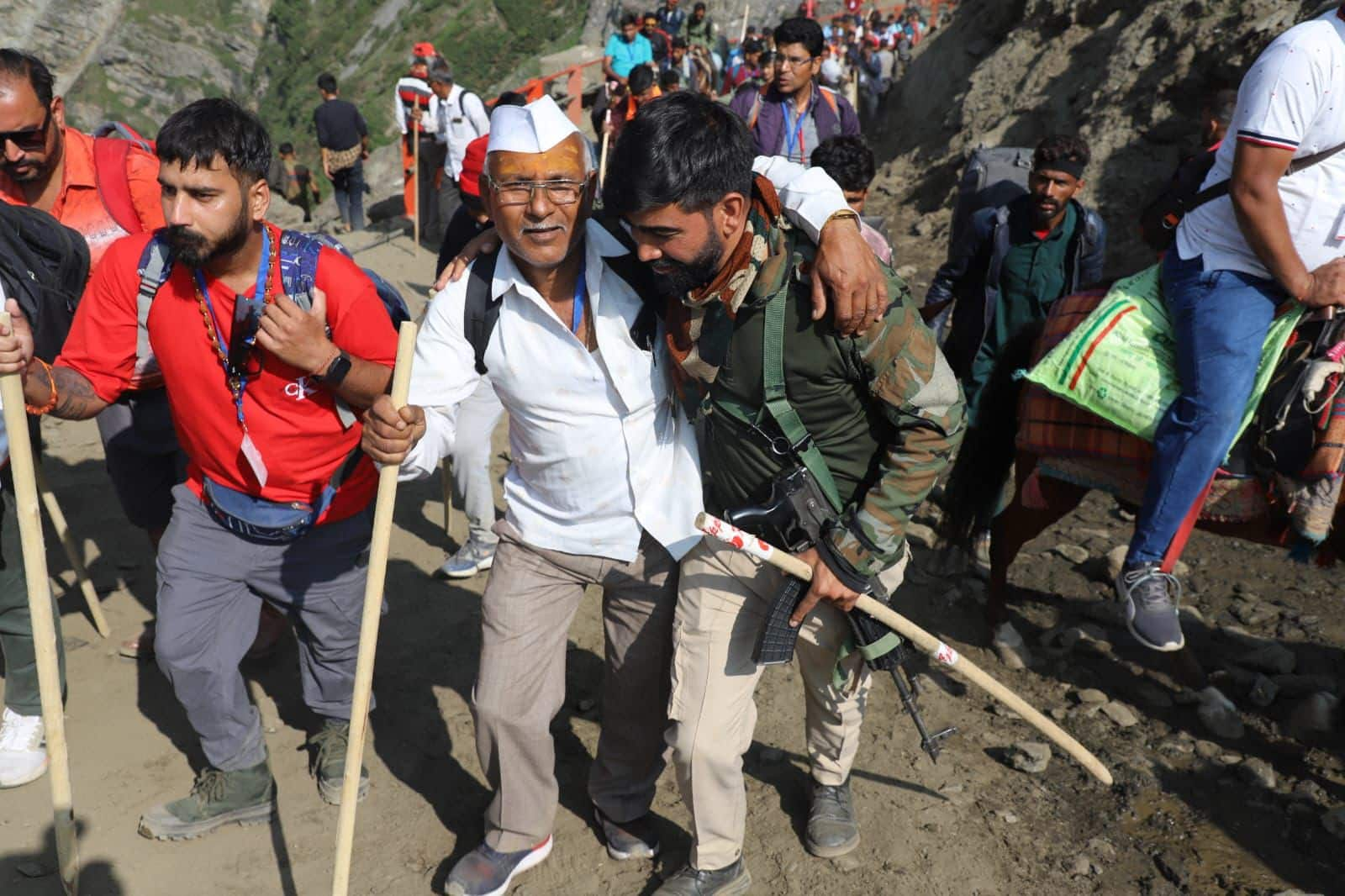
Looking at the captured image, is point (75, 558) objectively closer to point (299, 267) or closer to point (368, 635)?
point (299, 267)

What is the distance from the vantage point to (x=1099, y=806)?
3738mm

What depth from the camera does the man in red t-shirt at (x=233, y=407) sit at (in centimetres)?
281

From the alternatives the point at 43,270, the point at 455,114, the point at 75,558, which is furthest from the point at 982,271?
the point at 455,114

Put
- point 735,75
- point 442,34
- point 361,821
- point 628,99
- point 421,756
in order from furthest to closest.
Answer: point 442,34 < point 735,75 < point 628,99 < point 421,756 < point 361,821

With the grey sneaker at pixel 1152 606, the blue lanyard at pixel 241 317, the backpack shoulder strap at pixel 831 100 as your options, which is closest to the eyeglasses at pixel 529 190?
the blue lanyard at pixel 241 317

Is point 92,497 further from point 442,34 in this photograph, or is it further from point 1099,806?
point 442,34

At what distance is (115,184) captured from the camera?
3.88 meters

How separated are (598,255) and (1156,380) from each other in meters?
2.28

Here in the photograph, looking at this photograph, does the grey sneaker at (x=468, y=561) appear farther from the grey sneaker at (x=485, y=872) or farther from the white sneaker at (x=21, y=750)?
the grey sneaker at (x=485, y=872)

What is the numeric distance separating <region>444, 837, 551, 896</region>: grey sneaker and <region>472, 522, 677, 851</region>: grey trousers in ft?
0.16

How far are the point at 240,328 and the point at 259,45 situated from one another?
85.3 meters

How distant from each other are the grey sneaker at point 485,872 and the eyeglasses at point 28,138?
3.02 meters

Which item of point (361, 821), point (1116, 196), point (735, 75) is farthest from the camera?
point (735, 75)

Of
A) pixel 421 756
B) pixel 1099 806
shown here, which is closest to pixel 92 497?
pixel 421 756
